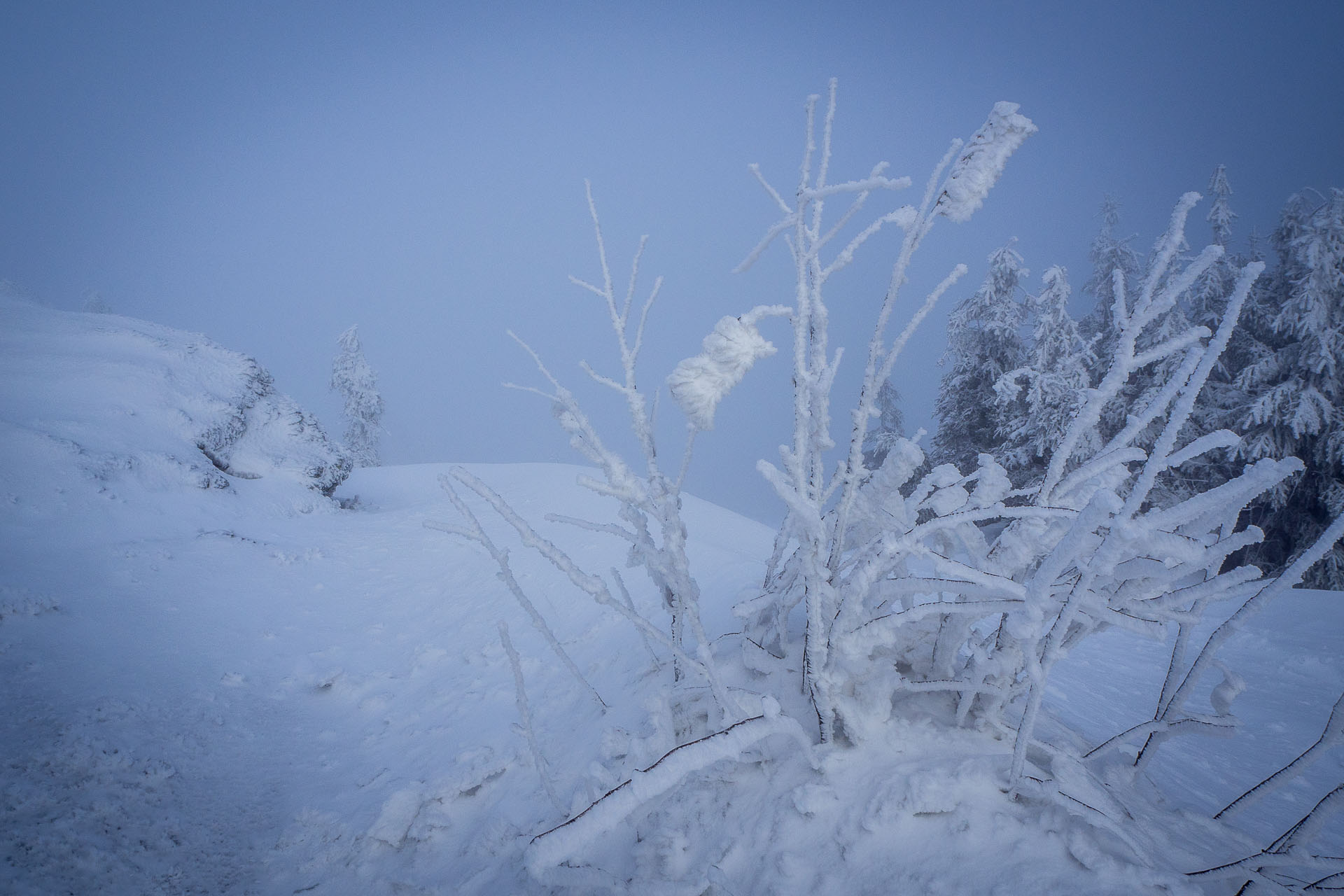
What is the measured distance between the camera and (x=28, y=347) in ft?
25.1

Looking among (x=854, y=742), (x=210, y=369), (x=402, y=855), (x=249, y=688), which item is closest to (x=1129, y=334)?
(x=854, y=742)

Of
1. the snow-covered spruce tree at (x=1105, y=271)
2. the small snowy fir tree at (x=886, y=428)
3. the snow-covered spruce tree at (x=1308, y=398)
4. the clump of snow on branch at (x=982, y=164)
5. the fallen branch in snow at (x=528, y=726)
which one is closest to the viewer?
the clump of snow on branch at (x=982, y=164)

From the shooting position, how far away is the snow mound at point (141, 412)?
19.2 feet

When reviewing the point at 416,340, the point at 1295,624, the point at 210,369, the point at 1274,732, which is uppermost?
the point at 416,340

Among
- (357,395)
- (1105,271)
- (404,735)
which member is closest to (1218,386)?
(1105,271)

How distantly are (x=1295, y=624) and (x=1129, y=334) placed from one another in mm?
5595

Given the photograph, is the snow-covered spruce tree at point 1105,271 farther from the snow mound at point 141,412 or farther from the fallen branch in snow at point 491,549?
the snow mound at point 141,412

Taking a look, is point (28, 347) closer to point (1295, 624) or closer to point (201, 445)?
point (201, 445)

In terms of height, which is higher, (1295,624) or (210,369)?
(210,369)

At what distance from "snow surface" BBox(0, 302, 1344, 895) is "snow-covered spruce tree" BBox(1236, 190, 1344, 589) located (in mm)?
5355

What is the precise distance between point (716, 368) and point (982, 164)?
961mm

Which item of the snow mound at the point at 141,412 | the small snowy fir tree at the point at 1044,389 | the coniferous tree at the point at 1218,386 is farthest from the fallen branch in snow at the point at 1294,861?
the coniferous tree at the point at 1218,386

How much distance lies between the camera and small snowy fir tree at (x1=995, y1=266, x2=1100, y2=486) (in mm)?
10352

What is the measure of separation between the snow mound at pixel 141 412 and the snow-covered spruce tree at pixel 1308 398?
16.5m
